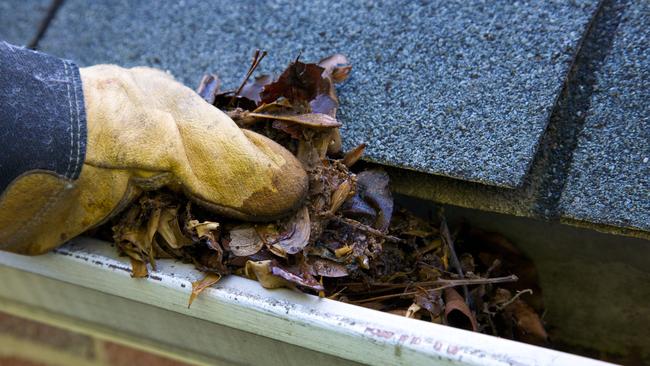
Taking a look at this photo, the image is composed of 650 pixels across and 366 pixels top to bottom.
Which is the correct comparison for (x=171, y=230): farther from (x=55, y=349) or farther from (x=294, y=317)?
(x=55, y=349)

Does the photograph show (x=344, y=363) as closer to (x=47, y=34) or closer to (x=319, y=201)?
(x=319, y=201)

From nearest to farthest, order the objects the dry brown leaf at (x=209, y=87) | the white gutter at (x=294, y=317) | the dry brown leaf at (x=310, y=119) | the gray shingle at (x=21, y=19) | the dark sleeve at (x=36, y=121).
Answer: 1. the white gutter at (x=294, y=317)
2. the dark sleeve at (x=36, y=121)
3. the dry brown leaf at (x=310, y=119)
4. the dry brown leaf at (x=209, y=87)
5. the gray shingle at (x=21, y=19)

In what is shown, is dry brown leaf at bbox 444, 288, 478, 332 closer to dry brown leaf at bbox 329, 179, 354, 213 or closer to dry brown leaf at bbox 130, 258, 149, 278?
dry brown leaf at bbox 329, 179, 354, 213

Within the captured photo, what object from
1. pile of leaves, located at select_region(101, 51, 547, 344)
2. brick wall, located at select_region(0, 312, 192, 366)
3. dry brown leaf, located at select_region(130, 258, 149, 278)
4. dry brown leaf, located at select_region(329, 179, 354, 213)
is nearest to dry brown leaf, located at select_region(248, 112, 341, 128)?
pile of leaves, located at select_region(101, 51, 547, 344)

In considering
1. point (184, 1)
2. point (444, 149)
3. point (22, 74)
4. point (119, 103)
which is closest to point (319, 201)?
point (444, 149)

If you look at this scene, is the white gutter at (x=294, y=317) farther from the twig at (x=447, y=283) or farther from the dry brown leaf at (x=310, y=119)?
the dry brown leaf at (x=310, y=119)

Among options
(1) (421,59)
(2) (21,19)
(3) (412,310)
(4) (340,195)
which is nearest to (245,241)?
(4) (340,195)

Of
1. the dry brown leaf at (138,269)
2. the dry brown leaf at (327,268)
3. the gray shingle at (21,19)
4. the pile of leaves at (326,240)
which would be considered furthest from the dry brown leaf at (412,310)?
the gray shingle at (21,19)
